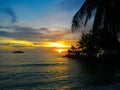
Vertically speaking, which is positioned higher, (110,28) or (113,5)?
(113,5)

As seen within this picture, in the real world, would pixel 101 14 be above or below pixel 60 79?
above

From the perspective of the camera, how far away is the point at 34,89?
70.9ft

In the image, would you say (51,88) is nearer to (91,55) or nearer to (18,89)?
(18,89)

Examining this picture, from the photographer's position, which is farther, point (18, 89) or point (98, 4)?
point (18, 89)

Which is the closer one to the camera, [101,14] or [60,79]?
[101,14]

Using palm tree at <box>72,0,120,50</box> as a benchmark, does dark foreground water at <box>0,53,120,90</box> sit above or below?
below

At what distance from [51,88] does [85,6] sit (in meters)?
11.4

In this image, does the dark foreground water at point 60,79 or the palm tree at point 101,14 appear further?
the dark foreground water at point 60,79

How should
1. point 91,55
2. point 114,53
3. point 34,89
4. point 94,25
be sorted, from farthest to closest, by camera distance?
point 91,55 < point 114,53 < point 34,89 < point 94,25

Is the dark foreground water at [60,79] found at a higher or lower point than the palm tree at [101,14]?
lower

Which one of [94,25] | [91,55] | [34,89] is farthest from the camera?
[91,55]

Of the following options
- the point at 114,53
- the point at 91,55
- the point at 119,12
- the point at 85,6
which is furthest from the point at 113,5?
the point at 91,55

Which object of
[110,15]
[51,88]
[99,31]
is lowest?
[51,88]

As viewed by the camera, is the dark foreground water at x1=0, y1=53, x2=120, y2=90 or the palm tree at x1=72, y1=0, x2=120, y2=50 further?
the dark foreground water at x1=0, y1=53, x2=120, y2=90
